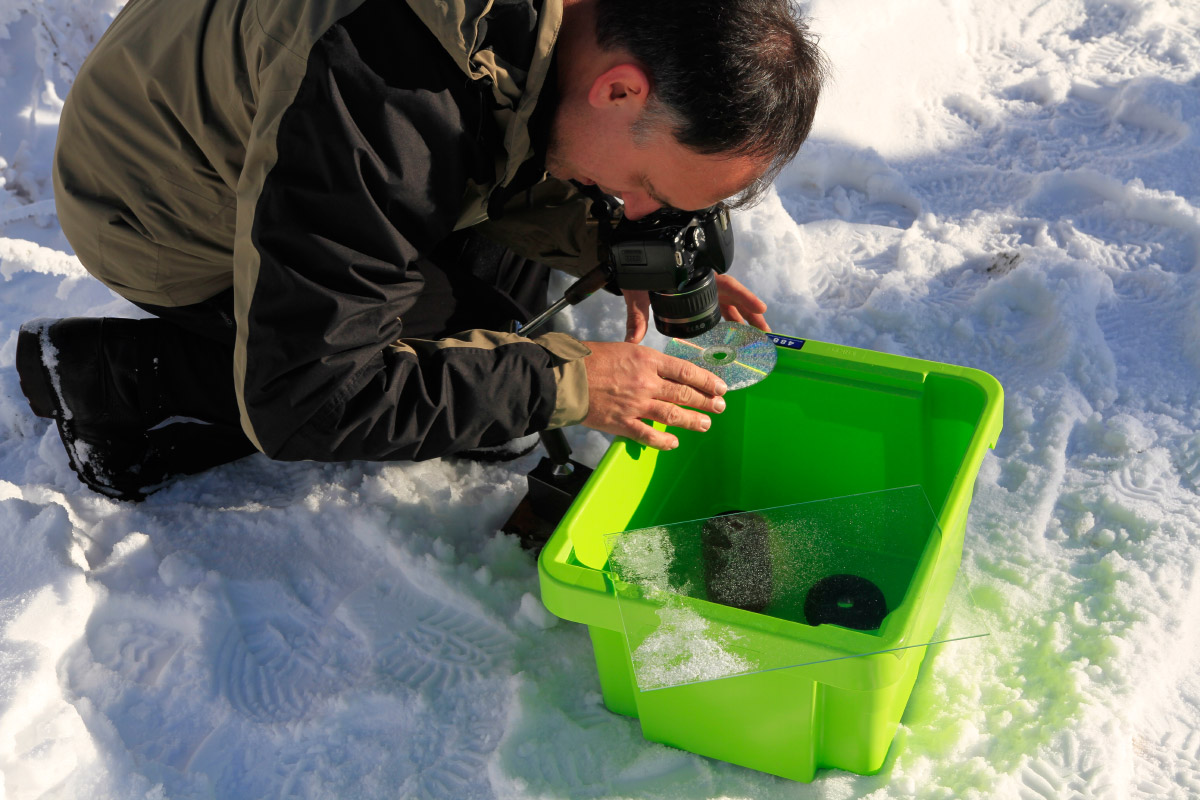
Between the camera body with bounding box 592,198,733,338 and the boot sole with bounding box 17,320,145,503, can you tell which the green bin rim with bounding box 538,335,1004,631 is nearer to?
the camera body with bounding box 592,198,733,338

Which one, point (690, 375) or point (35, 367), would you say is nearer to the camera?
point (690, 375)

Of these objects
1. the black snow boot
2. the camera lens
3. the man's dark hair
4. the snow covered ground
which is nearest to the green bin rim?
the camera lens

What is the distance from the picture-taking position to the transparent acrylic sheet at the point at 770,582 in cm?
92

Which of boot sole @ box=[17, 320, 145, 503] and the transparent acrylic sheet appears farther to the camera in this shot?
boot sole @ box=[17, 320, 145, 503]

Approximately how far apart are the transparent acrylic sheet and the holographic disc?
0.19m

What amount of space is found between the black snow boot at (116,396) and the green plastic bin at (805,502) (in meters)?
0.66

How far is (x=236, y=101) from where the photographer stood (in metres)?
0.92

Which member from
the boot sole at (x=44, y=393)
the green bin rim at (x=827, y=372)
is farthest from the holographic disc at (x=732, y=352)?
the boot sole at (x=44, y=393)

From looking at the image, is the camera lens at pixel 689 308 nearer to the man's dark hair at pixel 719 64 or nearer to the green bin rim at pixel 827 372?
the green bin rim at pixel 827 372

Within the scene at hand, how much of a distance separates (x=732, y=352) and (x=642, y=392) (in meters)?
0.23

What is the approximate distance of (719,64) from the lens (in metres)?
0.87

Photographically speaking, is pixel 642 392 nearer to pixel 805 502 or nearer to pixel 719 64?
pixel 805 502

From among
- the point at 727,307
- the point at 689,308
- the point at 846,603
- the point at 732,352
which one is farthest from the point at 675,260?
the point at 846,603

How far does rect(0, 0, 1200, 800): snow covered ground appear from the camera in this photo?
1.09 metres
